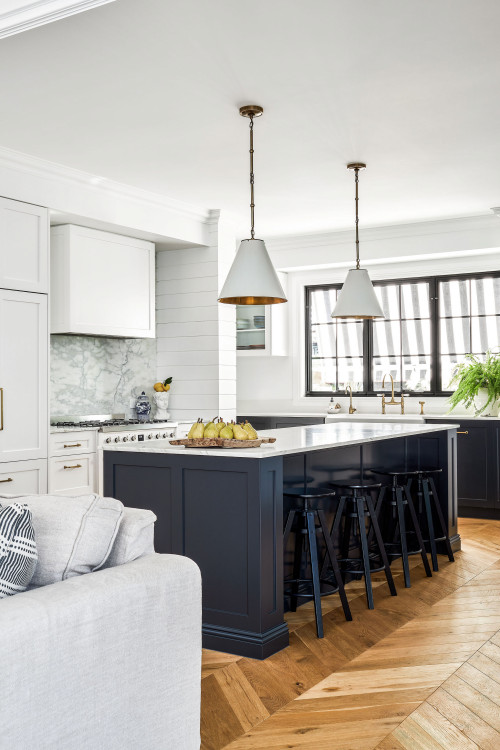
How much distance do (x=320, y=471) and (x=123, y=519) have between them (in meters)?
2.32

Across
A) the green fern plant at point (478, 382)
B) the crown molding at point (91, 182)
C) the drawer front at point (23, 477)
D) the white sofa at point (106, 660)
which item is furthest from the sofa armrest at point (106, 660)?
the green fern plant at point (478, 382)

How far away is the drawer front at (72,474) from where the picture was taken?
5.28m

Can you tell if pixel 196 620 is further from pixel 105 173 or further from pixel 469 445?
pixel 469 445

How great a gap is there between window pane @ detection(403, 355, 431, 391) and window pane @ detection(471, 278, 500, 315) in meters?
0.70

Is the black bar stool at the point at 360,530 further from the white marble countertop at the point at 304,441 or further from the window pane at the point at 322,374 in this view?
the window pane at the point at 322,374

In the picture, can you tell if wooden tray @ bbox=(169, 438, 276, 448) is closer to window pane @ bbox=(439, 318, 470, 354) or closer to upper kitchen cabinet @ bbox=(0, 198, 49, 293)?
upper kitchen cabinet @ bbox=(0, 198, 49, 293)

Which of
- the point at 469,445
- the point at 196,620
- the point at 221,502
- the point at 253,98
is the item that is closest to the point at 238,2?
the point at 253,98

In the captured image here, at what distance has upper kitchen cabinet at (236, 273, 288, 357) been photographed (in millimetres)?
8062

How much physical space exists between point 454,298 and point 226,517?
15.8 feet

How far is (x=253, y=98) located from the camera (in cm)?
405

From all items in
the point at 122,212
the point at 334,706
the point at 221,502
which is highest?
the point at 122,212

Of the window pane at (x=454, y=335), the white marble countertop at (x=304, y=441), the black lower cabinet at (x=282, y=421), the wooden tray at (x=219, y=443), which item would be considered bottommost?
the black lower cabinet at (x=282, y=421)

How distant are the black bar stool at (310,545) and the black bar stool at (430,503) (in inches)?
43.5

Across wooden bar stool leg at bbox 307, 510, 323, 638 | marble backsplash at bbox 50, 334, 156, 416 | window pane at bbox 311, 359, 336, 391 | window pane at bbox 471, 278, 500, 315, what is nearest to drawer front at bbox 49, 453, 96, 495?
marble backsplash at bbox 50, 334, 156, 416
